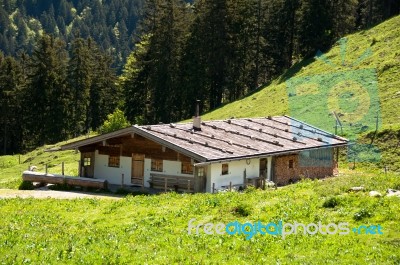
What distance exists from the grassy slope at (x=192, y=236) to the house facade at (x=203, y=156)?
724cm

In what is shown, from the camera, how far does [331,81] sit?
57438 mm

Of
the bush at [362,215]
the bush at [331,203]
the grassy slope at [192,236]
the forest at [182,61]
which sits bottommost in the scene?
the grassy slope at [192,236]

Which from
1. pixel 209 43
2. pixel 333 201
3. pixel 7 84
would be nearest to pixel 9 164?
pixel 7 84

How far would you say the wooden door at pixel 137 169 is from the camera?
112ft

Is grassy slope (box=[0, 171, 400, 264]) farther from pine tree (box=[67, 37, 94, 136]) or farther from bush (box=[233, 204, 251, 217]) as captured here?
A: pine tree (box=[67, 37, 94, 136])

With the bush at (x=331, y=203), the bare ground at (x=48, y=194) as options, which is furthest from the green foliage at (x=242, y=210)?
the bare ground at (x=48, y=194)

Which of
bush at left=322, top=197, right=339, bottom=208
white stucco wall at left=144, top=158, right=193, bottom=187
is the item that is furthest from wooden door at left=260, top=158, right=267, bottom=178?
bush at left=322, top=197, right=339, bottom=208

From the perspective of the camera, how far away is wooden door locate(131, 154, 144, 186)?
112 feet

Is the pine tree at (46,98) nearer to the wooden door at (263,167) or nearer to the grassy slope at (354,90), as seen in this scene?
the grassy slope at (354,90)

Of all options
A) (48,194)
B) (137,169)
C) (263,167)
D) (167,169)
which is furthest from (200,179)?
(48,194)

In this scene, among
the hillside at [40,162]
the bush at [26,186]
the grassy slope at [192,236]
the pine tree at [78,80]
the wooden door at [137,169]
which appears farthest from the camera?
the pine tree at [78,80]

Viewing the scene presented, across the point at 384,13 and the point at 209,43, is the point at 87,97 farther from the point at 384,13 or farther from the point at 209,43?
the point at 384,13

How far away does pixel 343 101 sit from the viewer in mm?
51094

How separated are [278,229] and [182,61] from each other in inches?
2395
